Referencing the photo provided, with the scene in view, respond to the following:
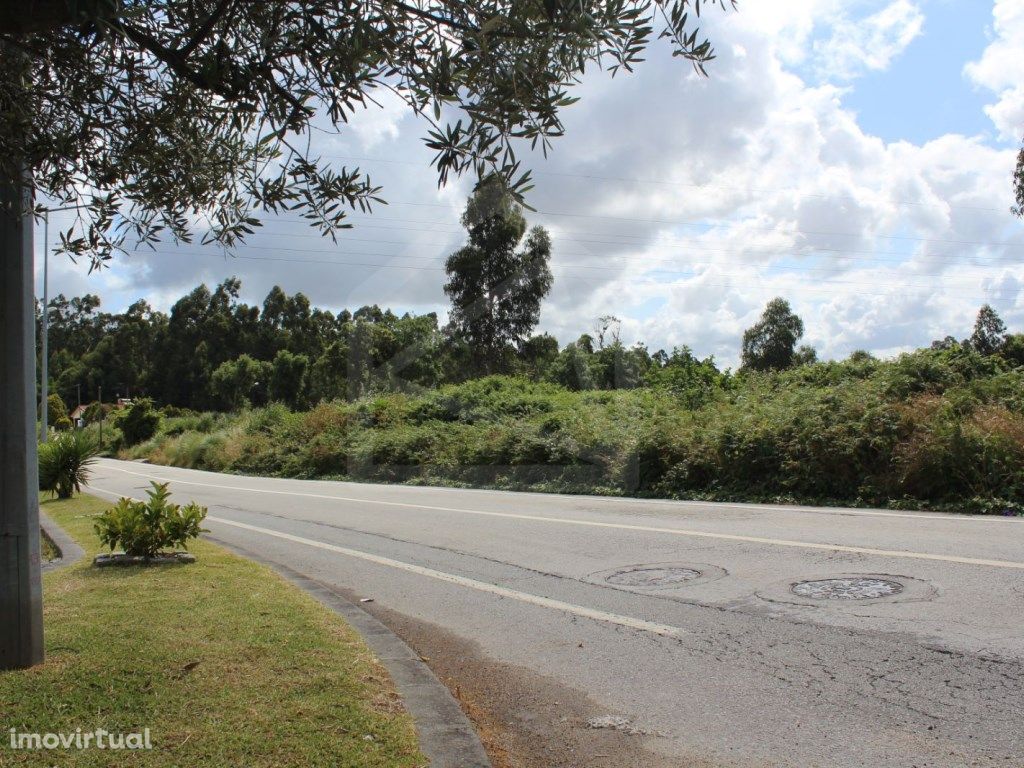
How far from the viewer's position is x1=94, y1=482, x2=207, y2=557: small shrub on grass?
8.59 meters

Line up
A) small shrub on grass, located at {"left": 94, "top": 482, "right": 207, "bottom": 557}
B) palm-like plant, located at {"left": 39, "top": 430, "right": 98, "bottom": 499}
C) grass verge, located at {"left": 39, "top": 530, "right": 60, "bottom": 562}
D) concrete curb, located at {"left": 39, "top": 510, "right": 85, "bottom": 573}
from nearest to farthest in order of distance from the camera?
small shrub on grass, located at {"left": 94, "top": 482, "right": 207, "bottom": 557}
concrete curb, located at {"left": 39, "top": 510, "right": 85, "bottom": 573}
grass verge, located at {"left": 39, "top": 530, "right": 60, "bottom": 562}
palm-like plant, located at {"left": 39, "top": 430, "right": 98, "bottom": 499}

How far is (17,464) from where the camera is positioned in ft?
16.1

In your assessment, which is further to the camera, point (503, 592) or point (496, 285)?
point (496, 285)

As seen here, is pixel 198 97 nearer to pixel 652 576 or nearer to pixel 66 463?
pixel 652 576

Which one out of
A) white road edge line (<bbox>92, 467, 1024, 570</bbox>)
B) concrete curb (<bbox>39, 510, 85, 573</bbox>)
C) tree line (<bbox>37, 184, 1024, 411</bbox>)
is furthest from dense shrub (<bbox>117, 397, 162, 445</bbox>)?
concrete curb (<bbox>39, 510, 85, 573</bbox>)

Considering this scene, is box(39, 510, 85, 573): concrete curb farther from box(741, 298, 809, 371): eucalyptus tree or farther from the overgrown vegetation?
box(741, 298, 809, 371): eucalyptus tree

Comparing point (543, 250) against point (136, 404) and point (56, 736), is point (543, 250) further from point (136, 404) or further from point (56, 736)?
point (56, 736)

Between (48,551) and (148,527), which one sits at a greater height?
(148,527)

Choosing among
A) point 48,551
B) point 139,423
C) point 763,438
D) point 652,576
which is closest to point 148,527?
point 48,551

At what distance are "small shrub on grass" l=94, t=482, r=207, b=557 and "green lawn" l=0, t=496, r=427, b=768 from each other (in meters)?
1.36

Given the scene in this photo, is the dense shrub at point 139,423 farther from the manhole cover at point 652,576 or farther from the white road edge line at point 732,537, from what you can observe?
the manhole cover at point 652,576

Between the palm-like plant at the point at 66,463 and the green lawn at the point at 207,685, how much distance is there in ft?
44.9

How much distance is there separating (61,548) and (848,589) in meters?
8.91

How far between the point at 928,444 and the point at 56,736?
12595 millimetres
